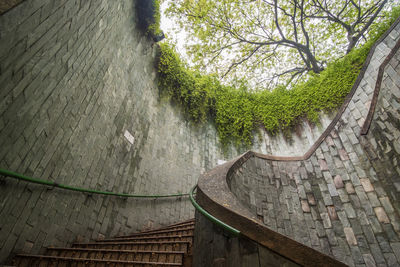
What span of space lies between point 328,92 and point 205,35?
5.66 meters

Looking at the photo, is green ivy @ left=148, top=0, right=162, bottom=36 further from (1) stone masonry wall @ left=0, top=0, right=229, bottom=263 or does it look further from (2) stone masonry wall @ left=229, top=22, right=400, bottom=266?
(2) stone masonry wall @ left=229, top=22, right=400, bottom=266

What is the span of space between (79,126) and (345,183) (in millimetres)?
5342

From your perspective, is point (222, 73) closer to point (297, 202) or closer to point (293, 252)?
point (297, 202)

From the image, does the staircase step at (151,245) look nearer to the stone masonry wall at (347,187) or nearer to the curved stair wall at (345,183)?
the curved stair wall at (345,183)

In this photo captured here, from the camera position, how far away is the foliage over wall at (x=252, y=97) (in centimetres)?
722

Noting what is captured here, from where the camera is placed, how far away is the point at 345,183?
4.16 meters

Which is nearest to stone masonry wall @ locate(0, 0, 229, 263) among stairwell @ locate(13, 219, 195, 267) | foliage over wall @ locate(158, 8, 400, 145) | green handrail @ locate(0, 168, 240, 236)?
green handrail @ locate(0, 168, 240, 236)

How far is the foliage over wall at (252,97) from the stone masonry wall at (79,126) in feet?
4.46

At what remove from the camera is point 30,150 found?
123 inches

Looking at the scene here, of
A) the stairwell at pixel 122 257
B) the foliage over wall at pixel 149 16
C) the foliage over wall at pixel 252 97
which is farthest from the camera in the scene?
Answer: the foliage over wall at pixel 252 97

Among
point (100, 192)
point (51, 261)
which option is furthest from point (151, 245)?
point (100, 192)

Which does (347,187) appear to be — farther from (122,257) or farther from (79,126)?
(79,126)

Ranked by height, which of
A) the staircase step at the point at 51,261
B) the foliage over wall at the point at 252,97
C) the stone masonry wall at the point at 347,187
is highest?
the foliage over wall at the point at 252,97

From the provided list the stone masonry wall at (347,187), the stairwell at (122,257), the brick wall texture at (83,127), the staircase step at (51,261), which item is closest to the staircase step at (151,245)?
the stairwell at (122,257)
